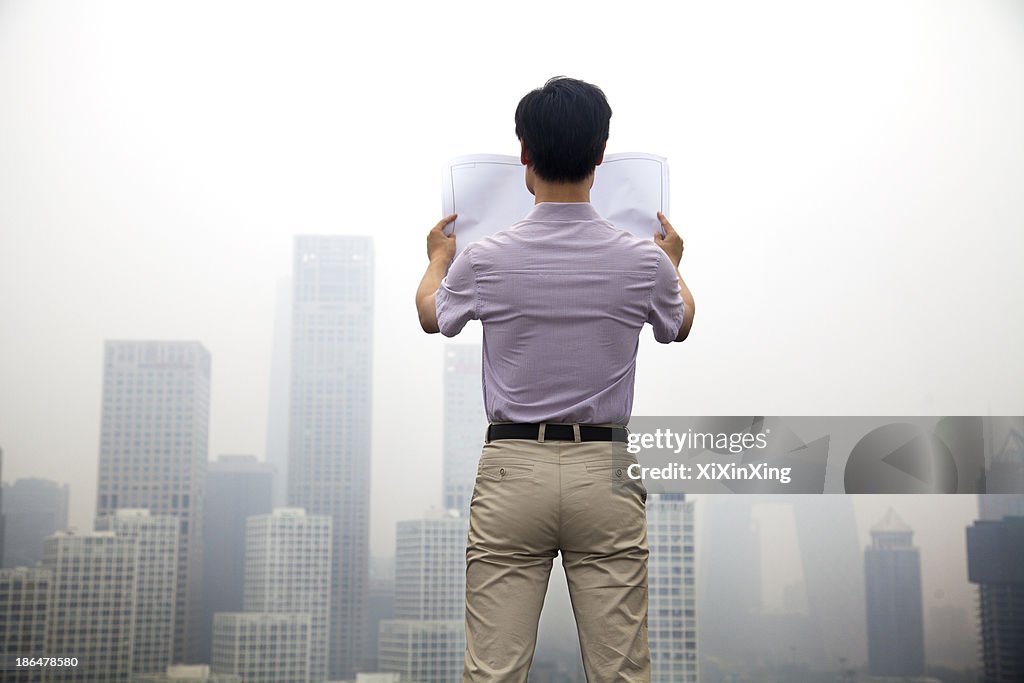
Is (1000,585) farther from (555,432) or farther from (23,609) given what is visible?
(23,609)

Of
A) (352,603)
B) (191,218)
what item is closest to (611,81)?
(191,218)

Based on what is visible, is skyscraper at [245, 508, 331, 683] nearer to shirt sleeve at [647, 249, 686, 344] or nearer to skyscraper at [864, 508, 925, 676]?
skyscraper at [864, 508, 925, 676]

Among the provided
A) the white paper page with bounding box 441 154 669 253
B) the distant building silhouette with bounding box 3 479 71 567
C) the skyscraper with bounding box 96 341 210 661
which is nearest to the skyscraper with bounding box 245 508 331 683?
the skyscraper with bounding box 96 341 210 661

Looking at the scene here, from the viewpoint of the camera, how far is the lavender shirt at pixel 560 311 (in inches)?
42.8

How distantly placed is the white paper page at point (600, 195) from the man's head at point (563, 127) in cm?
20

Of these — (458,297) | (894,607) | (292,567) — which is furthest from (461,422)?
(458,297)

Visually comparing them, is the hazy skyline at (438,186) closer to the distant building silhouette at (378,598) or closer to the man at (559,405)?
the distant building silhouette at (378,598)

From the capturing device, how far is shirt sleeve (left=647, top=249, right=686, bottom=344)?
112 centimetres

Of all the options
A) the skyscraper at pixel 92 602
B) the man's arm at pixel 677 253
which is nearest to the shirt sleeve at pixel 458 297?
the man's arm at pixel 677 253

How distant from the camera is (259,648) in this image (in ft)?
9.24

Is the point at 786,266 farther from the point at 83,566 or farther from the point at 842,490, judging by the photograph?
the point at 83,566

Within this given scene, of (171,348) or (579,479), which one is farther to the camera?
(171,348)

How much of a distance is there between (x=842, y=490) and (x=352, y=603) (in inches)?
59.7

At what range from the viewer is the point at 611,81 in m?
3.01
